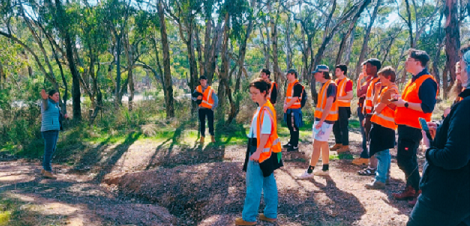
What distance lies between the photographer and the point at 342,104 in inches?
259

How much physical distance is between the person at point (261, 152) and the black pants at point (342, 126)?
11.3ft

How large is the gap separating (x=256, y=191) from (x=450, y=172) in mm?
2049

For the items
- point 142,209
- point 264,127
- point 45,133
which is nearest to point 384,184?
point 264,127

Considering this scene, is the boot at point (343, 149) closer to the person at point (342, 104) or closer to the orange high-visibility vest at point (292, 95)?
the person at point (342, 104)

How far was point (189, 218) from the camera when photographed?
4.79 meters

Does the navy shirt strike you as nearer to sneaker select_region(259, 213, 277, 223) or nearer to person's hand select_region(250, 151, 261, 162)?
person's hand select_region(250, 151, 261, 162)

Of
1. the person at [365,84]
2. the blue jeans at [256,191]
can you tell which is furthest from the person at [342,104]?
the blue jeans at [256,191]

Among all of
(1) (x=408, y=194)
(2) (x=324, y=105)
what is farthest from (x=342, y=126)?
(1) (x=408, y=194)

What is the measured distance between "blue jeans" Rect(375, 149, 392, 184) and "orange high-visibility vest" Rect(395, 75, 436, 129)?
70cm

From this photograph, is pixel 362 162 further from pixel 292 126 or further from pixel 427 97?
pixel 427 97

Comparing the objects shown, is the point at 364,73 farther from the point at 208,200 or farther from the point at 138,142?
the point at 138,142

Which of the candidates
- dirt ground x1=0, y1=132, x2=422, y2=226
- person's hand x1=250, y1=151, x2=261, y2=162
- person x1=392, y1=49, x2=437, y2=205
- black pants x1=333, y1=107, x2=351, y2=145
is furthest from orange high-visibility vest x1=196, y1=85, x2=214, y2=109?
person x1=392, y1=49, x2=437, y2=205

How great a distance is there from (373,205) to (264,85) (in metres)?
2.26

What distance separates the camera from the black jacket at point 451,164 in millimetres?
1832
